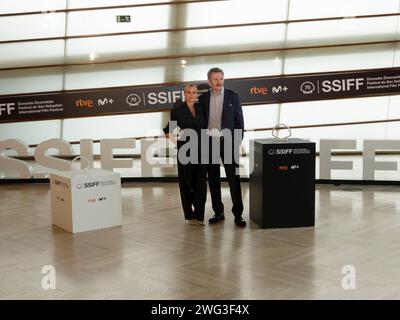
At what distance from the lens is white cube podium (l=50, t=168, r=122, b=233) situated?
499 centimetres

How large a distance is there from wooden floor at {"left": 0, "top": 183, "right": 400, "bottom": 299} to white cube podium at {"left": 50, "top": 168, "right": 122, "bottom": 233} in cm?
13

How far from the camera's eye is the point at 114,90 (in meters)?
8.42

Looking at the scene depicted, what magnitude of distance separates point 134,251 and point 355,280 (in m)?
1.76

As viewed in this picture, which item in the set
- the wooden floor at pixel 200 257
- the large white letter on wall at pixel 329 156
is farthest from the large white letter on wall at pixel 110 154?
the large white letter on wall at pixel 329 156

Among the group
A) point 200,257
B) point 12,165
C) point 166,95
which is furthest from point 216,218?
point 12,165

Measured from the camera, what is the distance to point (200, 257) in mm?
4215

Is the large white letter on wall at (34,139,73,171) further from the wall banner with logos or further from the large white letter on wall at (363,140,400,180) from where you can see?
the large white letter on wall at (363,140,400,180)

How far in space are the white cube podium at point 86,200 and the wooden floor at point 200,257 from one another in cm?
13

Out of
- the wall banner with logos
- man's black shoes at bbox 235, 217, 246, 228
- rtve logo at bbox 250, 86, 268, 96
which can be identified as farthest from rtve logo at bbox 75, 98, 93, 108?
man's black shoes at bbox 235, 217, 246, 228

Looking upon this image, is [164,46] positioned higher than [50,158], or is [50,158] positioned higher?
[164,46]

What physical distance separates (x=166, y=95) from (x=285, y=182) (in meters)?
3.80

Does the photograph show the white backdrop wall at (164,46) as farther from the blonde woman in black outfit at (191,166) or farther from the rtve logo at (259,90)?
the blonde woman in black outfit at (191,166)

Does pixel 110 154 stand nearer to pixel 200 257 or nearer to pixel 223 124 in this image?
pixel 223 124
